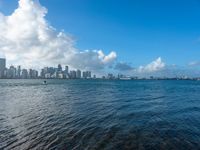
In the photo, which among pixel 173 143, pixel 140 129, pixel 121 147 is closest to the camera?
pixel 121 147

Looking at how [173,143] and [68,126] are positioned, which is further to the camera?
[68,126]

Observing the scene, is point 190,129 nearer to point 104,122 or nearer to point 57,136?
point 104,122

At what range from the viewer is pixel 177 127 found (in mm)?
20859

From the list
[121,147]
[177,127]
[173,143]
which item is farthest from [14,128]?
[177,127]

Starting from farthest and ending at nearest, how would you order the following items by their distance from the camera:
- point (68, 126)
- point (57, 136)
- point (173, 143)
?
1. point (68, 126)
2. point (57, 136)
3. point (173, 143)

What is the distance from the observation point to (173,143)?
15.9 m

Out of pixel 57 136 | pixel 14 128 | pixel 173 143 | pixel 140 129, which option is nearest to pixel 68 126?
pixel 57 136

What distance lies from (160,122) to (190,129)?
3798mm

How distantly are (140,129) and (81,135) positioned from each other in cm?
647

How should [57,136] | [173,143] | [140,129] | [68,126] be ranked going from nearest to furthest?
[173,143] → [57,136] → [140,129] → [68,126]

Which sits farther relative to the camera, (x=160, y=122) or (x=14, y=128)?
(x=160, y=122)

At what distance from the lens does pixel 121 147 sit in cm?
1489

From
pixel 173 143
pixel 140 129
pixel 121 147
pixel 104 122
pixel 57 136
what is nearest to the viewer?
pixel 121 147

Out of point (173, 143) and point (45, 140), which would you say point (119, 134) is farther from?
point (45, 140)
